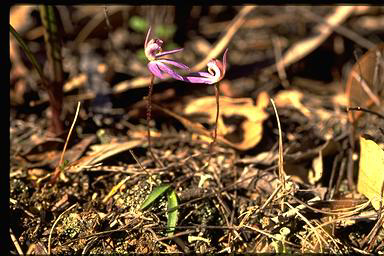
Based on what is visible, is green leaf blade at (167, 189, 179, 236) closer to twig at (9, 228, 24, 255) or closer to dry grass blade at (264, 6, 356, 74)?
twig at (9, 228, 24, 255)

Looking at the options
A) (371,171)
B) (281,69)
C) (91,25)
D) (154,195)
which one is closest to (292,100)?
(281,69)

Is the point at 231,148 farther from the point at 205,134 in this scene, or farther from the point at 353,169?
the point at 353,169

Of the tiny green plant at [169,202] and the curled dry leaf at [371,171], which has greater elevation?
the curled dry leaf at [371,171]

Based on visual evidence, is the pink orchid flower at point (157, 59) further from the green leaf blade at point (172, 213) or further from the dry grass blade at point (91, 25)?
the dry grass blade at point (91, 25)

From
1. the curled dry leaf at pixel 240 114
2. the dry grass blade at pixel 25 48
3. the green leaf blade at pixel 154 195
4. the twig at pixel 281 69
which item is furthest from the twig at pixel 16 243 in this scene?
the twig at pixel 281 69

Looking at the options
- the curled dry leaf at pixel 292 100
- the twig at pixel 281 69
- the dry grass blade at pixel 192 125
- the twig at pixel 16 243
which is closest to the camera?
the twig at pixel 16 243

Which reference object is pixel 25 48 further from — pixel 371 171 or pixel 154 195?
pixel 371 171
